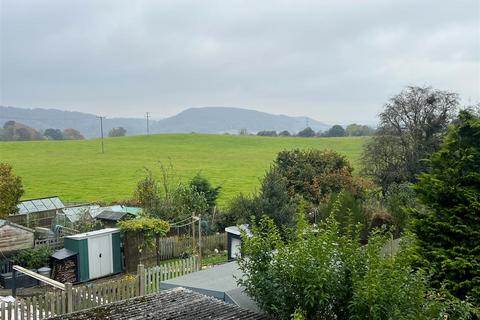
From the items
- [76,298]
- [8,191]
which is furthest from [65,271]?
[76,298]

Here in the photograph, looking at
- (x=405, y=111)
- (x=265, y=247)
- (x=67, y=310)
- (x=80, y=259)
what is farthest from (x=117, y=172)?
(x=265, y=247)

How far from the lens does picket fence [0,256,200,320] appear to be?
1052 centimetres

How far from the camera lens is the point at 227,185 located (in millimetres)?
43938

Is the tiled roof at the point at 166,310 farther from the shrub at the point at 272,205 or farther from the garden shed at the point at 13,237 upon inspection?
the shrub at the point at 272,205

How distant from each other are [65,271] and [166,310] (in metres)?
10.3

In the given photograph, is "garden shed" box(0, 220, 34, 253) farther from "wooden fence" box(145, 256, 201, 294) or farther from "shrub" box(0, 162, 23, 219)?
"wooden fence" box(145, 256, 201, 294)

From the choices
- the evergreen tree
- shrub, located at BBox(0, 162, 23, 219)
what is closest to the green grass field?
shrub, located at BBox(0, 162, 23, 219)

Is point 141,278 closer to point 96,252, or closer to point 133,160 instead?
point 96,252

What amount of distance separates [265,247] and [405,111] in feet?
83.1

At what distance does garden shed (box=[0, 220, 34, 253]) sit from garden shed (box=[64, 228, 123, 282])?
132cm

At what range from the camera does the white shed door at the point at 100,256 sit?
671 inches

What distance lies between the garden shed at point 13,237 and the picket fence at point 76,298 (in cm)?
519

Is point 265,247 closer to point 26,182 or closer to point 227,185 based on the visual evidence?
point 227,185

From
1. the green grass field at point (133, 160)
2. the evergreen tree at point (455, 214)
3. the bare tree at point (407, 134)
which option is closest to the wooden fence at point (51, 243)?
the evergreen tree at point (455, 214)
